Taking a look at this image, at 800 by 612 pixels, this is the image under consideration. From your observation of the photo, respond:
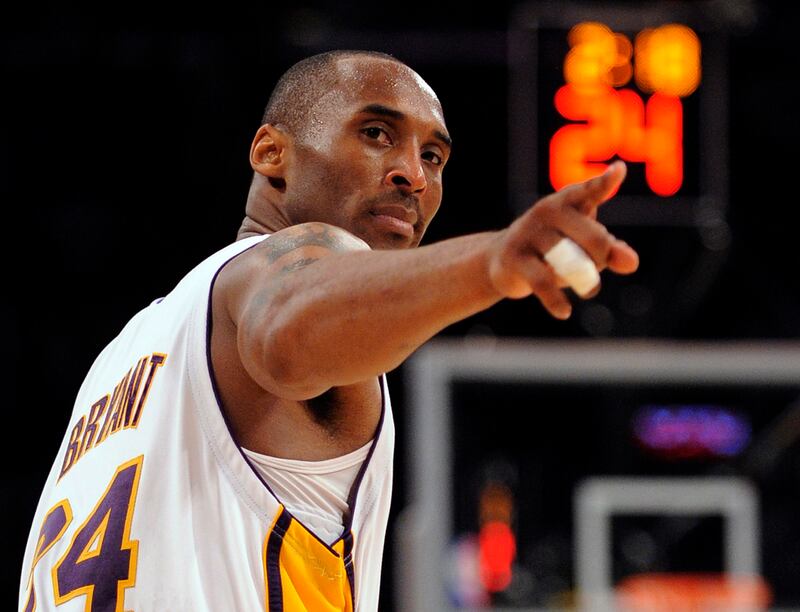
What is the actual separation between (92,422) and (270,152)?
2.12 ft

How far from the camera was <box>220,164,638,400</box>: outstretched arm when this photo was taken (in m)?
1.90

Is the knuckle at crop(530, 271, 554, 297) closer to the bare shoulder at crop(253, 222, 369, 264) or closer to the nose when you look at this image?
the bare shoulder at crop(253, 222, 369, 264)

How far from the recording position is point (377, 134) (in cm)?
271

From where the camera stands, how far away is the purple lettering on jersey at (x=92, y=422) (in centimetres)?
262

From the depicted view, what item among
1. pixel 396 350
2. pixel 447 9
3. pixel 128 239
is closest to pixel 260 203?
pixel 396 350

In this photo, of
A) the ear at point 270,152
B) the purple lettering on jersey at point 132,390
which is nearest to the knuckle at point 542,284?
the purple lettering on jersey at point 132,390

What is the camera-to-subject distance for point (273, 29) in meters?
10.8

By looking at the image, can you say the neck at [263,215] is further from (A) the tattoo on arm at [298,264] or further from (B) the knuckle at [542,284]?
(B) the knuckle at [542,284]

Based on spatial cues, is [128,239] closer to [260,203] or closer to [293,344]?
[260,203]

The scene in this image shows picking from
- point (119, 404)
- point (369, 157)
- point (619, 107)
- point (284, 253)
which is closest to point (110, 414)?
point (119, 404)

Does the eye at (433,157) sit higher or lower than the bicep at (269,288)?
higher

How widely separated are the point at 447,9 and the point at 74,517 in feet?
28.4

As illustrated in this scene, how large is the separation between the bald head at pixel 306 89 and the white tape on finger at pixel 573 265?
3.17 feet

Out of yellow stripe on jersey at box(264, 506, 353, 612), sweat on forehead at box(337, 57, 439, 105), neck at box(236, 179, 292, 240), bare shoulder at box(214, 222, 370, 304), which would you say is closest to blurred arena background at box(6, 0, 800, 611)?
neck at box(236, 179, 292, 240)
